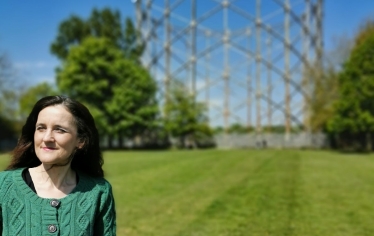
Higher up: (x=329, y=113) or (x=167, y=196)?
(x=329, y=113)

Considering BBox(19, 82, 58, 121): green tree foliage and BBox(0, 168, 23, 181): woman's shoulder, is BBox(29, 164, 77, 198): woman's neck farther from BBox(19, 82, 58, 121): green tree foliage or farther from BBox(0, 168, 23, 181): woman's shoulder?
BBox(19, 82, 58, 121): green tree foliage

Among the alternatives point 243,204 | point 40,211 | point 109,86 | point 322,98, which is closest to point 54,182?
point 40,211

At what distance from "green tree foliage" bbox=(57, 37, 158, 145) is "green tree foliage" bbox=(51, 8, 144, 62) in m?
3.74

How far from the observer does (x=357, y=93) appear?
29.1m

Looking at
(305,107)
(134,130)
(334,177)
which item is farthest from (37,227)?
(305,107)

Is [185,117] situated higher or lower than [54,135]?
higher

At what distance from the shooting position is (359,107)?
28.8 metres

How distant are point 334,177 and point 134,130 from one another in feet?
82.6

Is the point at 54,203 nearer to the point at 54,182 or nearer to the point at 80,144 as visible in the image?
the point at 54,182

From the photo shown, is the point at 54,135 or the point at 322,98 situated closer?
the point at 54,135

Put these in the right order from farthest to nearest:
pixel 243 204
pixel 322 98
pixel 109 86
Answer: pixel 109 86 → pixel 322 98 → pixel 243 204

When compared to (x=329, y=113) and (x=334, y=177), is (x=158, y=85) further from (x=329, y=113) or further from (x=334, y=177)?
(x=334, y=177)

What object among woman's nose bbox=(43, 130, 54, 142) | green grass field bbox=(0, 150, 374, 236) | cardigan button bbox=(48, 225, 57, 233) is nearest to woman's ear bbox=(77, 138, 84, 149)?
woman's nose bbox=(43, 130, 54, 142)

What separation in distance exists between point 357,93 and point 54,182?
28.9 m
